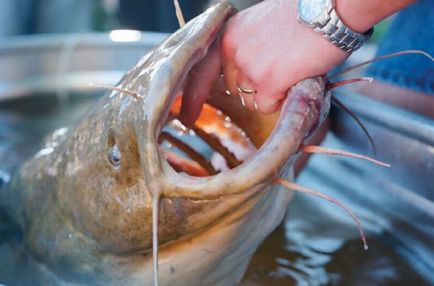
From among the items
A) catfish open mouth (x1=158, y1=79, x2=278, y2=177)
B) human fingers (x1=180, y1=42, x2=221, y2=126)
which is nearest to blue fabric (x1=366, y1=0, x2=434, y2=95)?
catfish open mouth (x1=158, y1=79, x2=278, y2=177)

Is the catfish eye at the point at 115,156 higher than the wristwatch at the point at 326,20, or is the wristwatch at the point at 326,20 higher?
the wristwatch at the point at 326,20

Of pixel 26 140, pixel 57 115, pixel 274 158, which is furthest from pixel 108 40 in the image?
pixel 274 158

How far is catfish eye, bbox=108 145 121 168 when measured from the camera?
0.92 meters

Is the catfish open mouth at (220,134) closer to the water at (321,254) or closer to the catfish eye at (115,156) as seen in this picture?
the catfish eye at (115,156)

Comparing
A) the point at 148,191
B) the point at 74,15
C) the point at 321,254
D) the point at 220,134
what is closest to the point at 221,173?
the point at 148,191

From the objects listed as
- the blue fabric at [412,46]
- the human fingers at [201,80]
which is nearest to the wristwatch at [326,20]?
the human fingers at [201,80]

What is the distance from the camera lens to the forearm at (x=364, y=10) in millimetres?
875

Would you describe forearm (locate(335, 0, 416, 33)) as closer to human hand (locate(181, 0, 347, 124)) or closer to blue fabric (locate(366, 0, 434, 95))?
human hand (locate(181, 0, 347, 124))

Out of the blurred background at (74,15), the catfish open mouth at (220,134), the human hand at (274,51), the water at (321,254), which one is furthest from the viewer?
the blurred background at (74,15)

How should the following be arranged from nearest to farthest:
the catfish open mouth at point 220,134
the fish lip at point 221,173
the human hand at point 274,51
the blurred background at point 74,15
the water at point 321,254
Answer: the fish lip at point 221,173 < the human hand at point 274,51 < the catfish open mouth at point 220,134 < the water at point 321,254 < the blurred background at point 74,15

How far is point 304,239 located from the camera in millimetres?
1463

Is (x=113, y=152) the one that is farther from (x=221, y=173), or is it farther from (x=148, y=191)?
(x=221, y=173)

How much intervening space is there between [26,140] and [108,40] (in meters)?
0.49

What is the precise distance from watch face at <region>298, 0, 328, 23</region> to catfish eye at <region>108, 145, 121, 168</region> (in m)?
0.31
